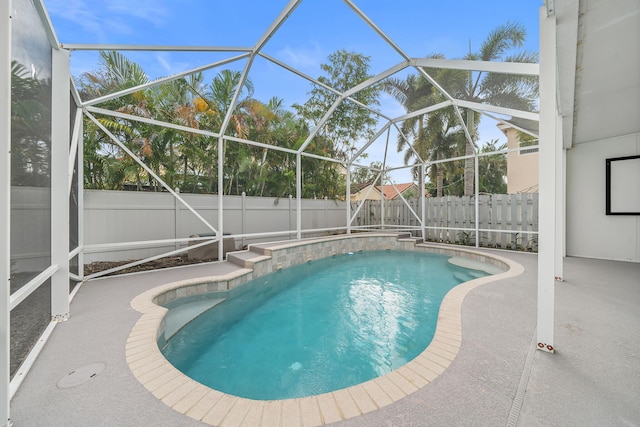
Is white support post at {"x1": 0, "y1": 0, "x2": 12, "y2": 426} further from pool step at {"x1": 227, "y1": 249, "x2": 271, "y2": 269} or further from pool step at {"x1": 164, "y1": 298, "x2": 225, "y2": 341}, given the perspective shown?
pool step at {"x1": 227, "y1": 249, "x2": 271, "y2": 269}

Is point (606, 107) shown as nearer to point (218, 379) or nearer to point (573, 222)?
point (573, 222)

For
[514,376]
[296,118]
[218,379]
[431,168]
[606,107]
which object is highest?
[296,118]

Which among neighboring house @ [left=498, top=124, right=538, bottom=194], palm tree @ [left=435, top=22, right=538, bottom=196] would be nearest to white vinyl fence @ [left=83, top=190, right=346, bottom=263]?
palm tree @ [left=435, top=22, right=538, bottom=196]

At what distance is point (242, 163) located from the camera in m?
8.82

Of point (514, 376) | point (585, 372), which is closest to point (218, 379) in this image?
point (514, 376)

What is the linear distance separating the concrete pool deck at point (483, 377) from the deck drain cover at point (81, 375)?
4 cm

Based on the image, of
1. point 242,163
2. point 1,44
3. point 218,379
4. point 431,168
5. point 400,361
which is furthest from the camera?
point 431,168

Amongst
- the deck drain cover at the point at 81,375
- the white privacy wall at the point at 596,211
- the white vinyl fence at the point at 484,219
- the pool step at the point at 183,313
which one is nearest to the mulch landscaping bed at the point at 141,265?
the pool step at the point at 183,313

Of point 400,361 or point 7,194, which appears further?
point 400,361

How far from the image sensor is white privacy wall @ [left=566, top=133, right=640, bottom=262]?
5582 mm

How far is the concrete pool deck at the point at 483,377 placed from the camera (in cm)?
152

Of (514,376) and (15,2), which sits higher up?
(15,2)

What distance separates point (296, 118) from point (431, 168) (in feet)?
33.4

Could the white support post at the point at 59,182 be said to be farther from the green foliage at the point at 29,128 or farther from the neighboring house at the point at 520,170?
the neighboring house at the point at 520,170
